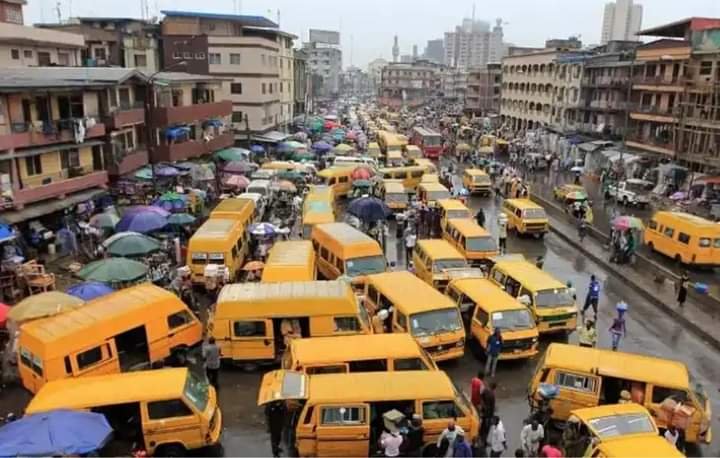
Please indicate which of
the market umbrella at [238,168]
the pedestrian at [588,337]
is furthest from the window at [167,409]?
the market umbrella at [238,168]

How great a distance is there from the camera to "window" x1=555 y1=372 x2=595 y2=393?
1329cm

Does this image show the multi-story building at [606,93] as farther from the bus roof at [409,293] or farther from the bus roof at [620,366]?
the bus roof at [620,366]

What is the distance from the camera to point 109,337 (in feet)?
48.1

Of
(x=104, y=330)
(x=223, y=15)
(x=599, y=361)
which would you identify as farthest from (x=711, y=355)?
(x=223, y=15)

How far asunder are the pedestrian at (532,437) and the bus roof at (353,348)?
299 centimetres

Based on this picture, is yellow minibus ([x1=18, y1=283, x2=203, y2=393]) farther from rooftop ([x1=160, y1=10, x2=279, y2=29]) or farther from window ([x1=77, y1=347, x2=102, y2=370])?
rooftop ([x1=160, y1=10, x2=279, y2=29])

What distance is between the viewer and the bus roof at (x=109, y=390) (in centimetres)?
1165

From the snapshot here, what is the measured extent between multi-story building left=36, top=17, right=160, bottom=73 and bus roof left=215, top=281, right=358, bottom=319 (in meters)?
33.9

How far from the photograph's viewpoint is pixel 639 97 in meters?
49.7

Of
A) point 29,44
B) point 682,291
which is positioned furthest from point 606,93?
point 29,44

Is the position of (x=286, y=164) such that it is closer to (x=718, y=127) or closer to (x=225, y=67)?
(x=225, y=67)

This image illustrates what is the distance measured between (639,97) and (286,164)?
29948 mm

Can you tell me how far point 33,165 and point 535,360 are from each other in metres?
22.2

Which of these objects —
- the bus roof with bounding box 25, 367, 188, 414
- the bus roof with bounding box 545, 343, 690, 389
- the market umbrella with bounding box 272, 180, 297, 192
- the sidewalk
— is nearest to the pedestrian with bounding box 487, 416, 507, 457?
the bus roof with bounding box 545, 343, 690, 389
